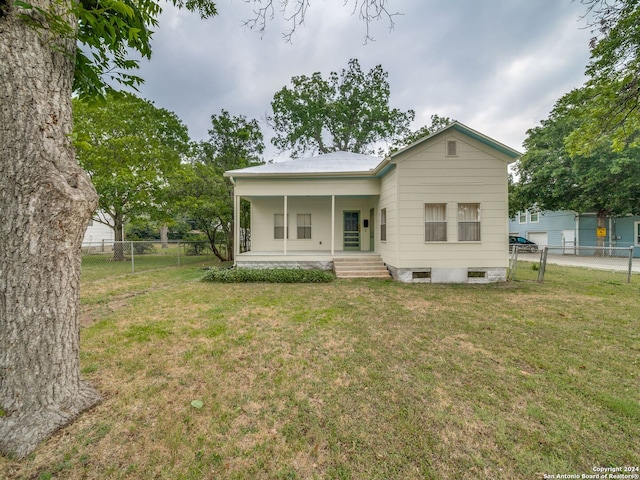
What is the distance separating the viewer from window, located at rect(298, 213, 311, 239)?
1185 centimetres

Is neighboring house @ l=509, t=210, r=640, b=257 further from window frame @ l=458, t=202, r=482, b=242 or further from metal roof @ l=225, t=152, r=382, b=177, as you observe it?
metal roof @ l=225, t=152, r=382, b=177

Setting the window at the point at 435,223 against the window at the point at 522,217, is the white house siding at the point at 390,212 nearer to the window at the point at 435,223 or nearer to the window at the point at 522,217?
the window at the point at 435,223

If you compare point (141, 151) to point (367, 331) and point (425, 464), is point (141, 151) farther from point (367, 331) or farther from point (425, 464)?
point (425, 464)

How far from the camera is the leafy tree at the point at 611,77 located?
5129 millimetres

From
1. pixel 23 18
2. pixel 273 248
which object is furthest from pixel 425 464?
pixel 273 248

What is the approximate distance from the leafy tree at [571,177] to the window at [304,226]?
15.4m

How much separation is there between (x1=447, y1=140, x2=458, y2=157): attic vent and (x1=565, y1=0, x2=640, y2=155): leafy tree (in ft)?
9.02

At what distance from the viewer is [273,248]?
38.9ft

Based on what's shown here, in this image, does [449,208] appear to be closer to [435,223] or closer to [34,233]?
[435,223]

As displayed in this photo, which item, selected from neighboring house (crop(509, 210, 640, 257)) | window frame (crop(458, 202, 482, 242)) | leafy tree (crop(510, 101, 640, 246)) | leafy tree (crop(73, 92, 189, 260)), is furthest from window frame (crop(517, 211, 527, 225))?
leafy tree (crop(73, 92, 189, 260))

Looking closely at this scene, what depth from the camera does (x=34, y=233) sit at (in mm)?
1998

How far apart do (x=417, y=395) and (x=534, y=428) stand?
0.92m

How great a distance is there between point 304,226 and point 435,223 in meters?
5.64

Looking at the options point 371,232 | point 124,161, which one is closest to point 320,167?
point 371,232
